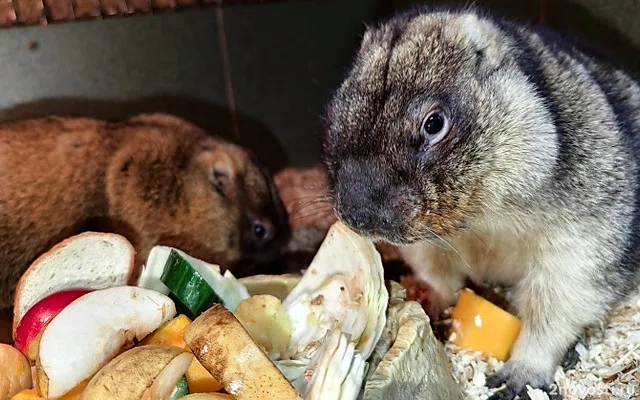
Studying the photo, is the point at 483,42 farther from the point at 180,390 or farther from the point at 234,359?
the point at 180,390

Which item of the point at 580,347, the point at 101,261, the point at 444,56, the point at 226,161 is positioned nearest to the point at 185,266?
the point at 101,261

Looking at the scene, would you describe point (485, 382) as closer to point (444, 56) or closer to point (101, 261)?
point (444, 56)

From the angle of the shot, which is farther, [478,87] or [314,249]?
[314,249]

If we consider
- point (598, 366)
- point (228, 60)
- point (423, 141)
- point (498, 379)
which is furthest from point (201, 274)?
point (228, 60)

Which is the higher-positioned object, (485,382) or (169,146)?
(169,146)

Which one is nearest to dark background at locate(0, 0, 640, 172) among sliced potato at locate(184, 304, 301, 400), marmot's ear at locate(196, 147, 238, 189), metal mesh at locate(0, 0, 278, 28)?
metal mesh at locate(0, 0, 278, 28)

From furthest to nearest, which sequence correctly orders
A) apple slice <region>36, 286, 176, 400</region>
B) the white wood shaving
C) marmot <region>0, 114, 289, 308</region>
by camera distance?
marmot <region>0, 114, 289, 308</region>
the white wood shaving
apple slice <region>36, 286, 176, 400</region>

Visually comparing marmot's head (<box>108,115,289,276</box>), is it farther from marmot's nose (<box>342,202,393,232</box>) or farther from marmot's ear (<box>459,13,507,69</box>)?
marmot's ear (<box>459,13,507,69</box>)
